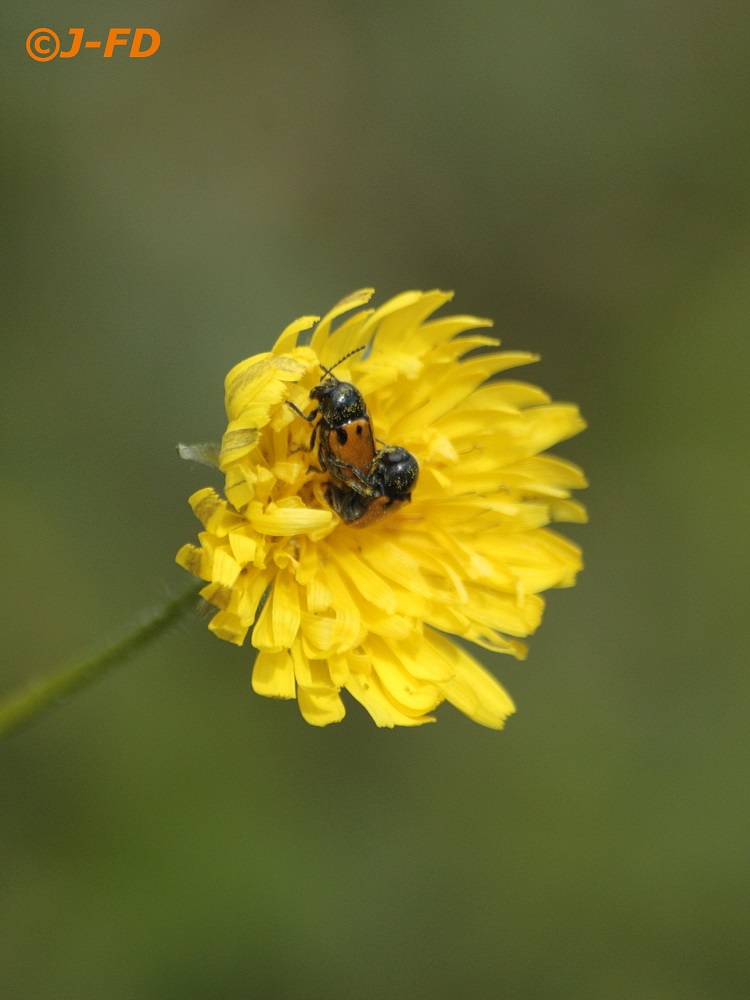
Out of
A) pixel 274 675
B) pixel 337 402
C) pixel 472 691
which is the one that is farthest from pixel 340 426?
pixel 472 691

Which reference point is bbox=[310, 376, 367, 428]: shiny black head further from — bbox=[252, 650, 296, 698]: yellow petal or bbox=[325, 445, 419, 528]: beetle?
bbox=[252, 650, 296, 698]: yellow petal

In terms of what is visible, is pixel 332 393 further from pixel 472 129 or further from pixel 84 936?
pixel 472 129

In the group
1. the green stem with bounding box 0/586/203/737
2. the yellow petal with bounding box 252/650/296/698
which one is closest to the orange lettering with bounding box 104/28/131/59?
the green stem with bounding box 0/586/203/737

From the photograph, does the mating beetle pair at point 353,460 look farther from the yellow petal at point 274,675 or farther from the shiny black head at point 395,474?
the yellow petal at point 274,675

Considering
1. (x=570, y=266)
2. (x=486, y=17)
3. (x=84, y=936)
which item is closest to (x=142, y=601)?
(x=84, y=936)

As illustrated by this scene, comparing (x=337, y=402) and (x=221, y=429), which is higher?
(x=221, y=429)

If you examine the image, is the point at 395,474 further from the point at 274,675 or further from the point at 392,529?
the point at 274,675

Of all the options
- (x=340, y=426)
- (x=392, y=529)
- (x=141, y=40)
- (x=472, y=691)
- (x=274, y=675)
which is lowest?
(x=472, y=691)
